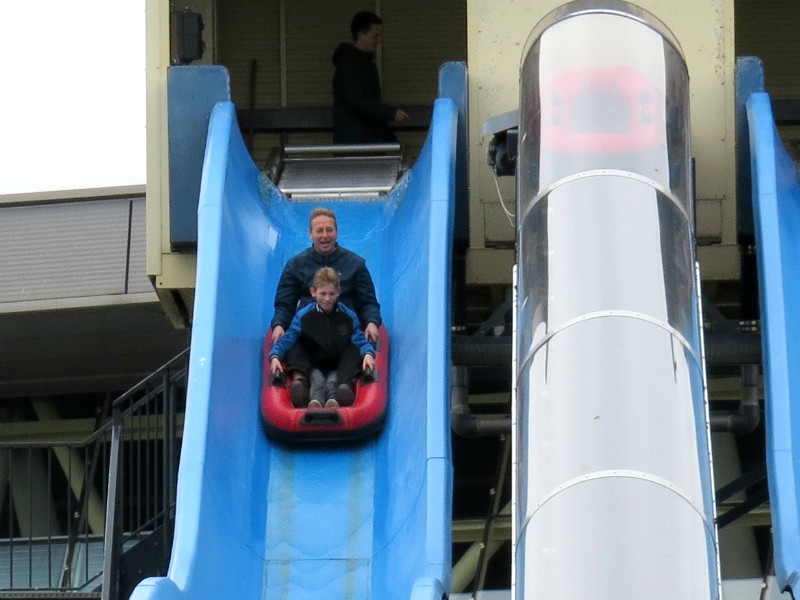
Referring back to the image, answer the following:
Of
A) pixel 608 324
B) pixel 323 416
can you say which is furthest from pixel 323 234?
pixel 608 324

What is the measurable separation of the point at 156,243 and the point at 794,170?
419 centimetres

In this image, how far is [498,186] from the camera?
549 inches

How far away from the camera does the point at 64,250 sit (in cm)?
1948

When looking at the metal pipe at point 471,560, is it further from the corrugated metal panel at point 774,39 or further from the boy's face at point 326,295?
the boy's face at point 326,295

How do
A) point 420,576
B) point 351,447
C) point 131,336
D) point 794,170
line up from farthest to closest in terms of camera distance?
point 131,336 < point 794,170 < point 351,447 < point 420,576

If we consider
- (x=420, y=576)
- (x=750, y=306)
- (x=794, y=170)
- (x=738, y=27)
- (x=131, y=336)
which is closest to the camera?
(x=420, y=576)

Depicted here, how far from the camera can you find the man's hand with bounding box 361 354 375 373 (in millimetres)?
12367

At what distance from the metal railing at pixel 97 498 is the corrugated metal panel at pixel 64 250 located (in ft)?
3.59

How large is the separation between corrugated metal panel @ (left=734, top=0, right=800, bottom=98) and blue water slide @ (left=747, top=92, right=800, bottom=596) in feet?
15.0

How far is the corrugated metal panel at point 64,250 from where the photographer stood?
741 inches

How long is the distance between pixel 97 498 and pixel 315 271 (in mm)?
6299

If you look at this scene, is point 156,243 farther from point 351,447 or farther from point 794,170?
point 794,170

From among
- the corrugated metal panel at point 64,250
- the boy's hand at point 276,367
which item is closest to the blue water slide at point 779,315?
the boy's hand at point 276,367

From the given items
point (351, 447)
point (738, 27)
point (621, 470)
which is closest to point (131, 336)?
point (738, 27)
